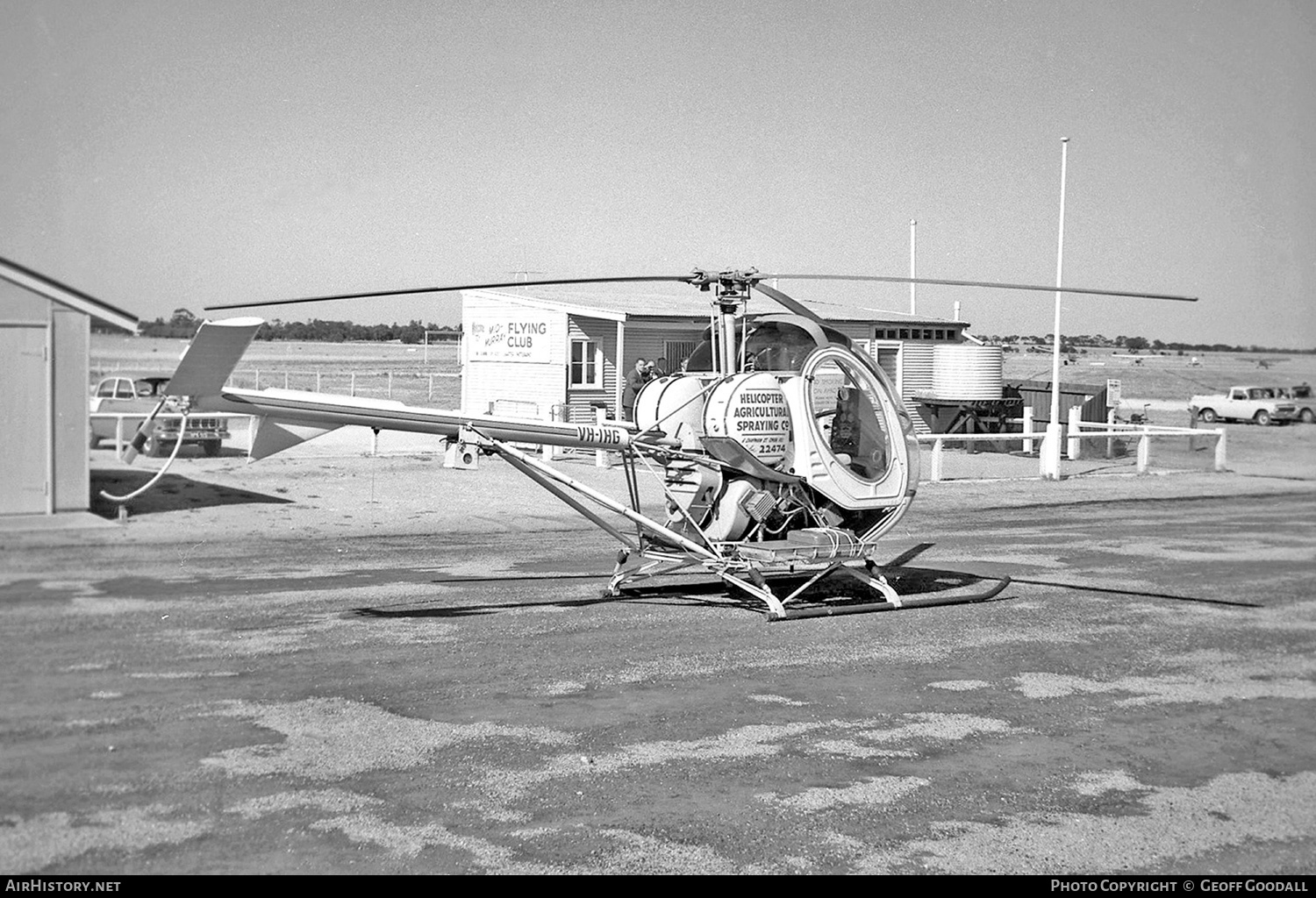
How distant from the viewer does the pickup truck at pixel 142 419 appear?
1525 cm

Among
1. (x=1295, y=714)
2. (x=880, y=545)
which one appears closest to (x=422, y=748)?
(x=1295, y=714)

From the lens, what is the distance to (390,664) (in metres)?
8.02

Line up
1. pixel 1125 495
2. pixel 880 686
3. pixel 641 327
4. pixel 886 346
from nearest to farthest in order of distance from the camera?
pixel 880 686 < pixel 1125 495 < pixel 641 327 < pixel 886 346

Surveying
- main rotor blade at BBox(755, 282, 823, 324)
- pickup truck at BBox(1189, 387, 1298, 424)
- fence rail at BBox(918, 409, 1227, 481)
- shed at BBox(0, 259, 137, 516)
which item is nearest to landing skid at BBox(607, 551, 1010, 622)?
main rotor blade at BBox(755, 282, 823, 324)

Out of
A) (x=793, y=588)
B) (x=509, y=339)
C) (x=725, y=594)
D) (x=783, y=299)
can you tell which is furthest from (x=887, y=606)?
(x=509, y=339)

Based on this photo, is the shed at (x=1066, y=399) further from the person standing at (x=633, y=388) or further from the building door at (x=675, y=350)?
the person standing at (x=633, y=388)

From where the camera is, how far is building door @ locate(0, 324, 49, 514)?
10.5m

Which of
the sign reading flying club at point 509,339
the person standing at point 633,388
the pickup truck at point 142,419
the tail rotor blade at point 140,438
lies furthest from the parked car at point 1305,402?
the sign reading flying club at point 509,339

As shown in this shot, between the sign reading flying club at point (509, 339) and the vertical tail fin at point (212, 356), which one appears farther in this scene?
the sign reading flying club at point (509, 339)

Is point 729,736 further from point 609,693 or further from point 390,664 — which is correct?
point 390,664

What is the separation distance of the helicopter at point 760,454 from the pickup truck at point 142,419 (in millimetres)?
6404

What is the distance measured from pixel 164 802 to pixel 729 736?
3.21m

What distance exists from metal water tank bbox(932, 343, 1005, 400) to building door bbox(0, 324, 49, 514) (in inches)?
890

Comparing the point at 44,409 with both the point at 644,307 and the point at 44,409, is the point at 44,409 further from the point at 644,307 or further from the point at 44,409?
the point at 644,307
